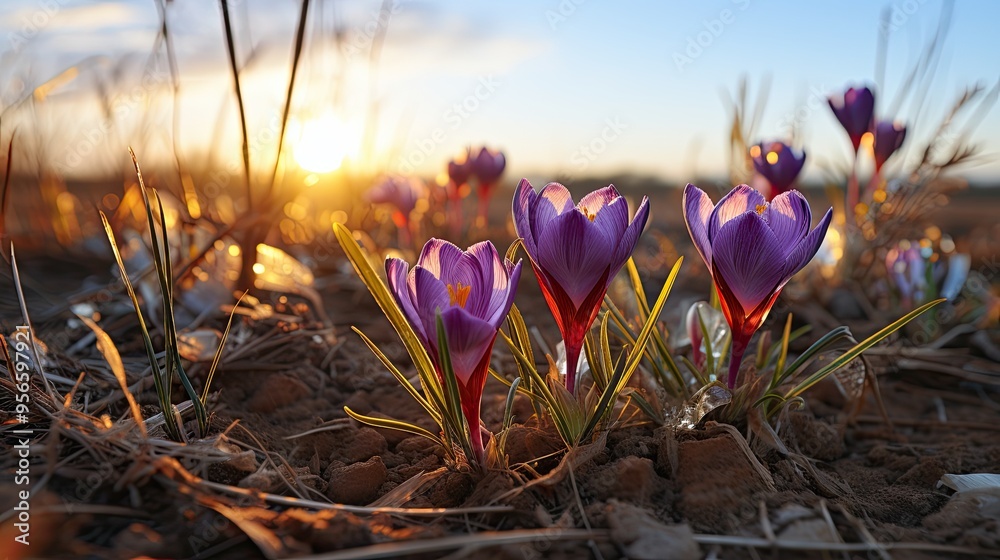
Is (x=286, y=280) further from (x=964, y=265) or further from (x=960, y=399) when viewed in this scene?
(x=964, y=265)

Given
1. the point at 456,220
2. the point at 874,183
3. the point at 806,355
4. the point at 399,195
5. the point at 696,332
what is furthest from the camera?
the point at 456,220

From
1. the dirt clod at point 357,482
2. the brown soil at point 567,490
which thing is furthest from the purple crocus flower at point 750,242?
the dirt clod at point 357,482

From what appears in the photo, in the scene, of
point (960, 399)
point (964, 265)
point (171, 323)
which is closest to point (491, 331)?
point (171, 323)

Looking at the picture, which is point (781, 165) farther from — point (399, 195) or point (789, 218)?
point (399, 195)

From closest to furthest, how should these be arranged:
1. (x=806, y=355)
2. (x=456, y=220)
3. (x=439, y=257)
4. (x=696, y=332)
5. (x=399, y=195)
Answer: (x=439, y=257) < (x=806, y=355) < (x=696, y=332) < (x=399, y=195) < (x=456, y=220)

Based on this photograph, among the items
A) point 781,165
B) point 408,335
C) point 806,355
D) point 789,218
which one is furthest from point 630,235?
point 781,165

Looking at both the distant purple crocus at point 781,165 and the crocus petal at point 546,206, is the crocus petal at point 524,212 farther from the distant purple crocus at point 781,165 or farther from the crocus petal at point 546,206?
the distant purple crocus at point 781,165
